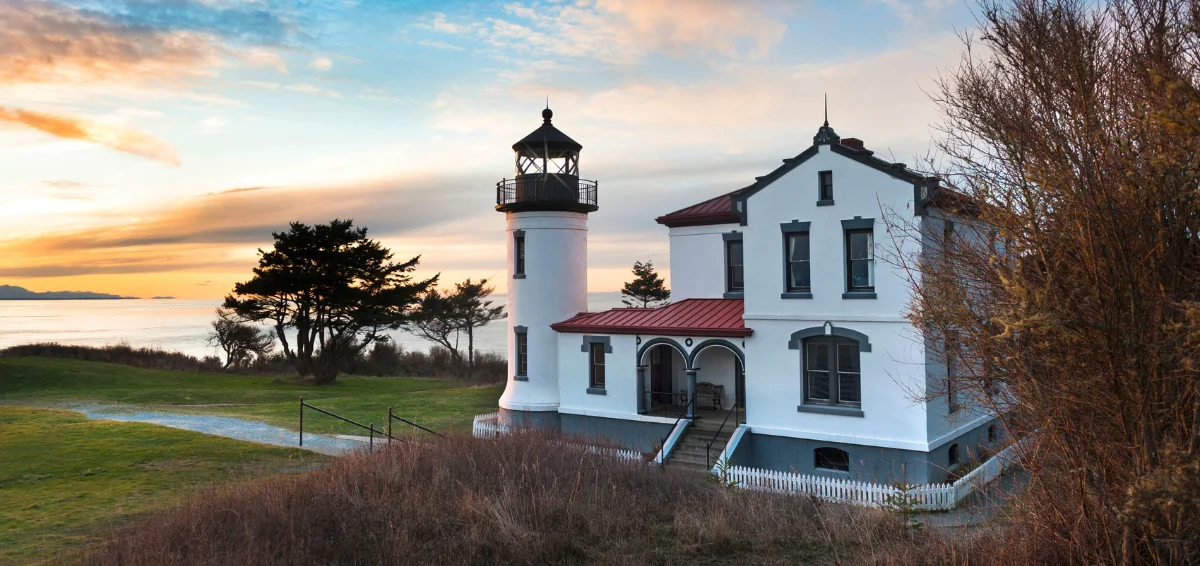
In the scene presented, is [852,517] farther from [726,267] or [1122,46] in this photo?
[726,267]

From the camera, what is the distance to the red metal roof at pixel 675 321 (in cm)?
1747

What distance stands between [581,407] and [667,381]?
8.80ft

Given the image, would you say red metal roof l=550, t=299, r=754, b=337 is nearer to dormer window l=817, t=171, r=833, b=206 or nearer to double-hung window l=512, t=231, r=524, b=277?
double-hung window l=512, t=231, r=524, b=277

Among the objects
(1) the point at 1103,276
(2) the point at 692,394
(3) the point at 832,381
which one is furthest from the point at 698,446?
(1) the point at 1103,276

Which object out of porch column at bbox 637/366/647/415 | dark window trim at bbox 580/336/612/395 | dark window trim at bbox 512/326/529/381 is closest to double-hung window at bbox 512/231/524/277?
dark window trim at bbox 512/326/529/381

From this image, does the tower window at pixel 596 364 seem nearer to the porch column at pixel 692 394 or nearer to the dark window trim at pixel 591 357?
the dark window trim at pixel 591 357

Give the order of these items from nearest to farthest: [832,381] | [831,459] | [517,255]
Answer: [832,381] < [831,459] < [517,255]

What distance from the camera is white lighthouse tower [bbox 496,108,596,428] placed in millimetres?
20688

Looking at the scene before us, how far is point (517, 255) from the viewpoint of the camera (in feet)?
70.4

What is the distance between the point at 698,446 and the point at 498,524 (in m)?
8.92

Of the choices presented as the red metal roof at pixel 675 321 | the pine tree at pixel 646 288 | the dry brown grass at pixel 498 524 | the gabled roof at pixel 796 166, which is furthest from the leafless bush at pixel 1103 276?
the pine tree at pixel 646 288

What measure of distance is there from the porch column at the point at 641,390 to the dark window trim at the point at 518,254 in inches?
193

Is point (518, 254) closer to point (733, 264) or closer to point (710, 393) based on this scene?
point (733, 264)

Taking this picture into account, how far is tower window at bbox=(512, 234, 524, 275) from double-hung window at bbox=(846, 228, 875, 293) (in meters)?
9.64
